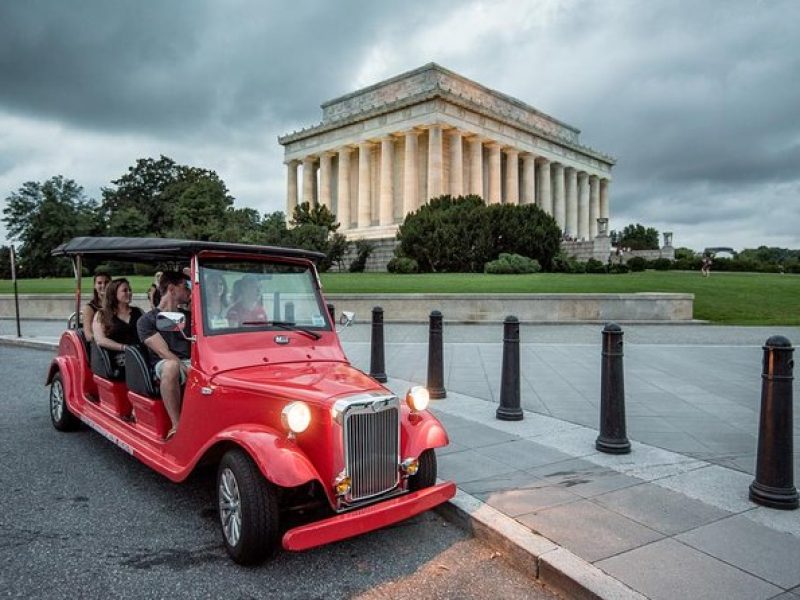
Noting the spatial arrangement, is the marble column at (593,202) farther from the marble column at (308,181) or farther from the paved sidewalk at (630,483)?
the paved sidewalk at (630,483)

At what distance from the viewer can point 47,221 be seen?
183 feet

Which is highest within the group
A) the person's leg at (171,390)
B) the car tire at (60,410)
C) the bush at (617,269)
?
the bush at (617,269)

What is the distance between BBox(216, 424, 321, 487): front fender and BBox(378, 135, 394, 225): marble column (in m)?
54.1

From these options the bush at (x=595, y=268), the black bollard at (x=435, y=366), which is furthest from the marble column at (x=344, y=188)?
the black bollard at (x=435, y=366)

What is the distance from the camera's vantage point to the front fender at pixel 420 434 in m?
3.93

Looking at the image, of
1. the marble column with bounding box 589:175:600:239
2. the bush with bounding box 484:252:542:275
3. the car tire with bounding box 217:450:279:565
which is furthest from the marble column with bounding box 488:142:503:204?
the car tire with bounding box 217:450:279:565

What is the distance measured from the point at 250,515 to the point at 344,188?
6140cm

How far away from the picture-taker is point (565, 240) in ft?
177

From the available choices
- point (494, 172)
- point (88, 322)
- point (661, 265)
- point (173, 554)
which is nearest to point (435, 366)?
point (88, 322)

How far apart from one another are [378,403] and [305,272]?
74.7 inches

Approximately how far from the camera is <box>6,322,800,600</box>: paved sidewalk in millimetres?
3244

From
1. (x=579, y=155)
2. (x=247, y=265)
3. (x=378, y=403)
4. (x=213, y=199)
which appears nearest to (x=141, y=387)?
(x=247, y=265)

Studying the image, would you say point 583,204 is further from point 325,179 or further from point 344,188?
point 325,179

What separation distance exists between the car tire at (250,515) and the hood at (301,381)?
47cm
